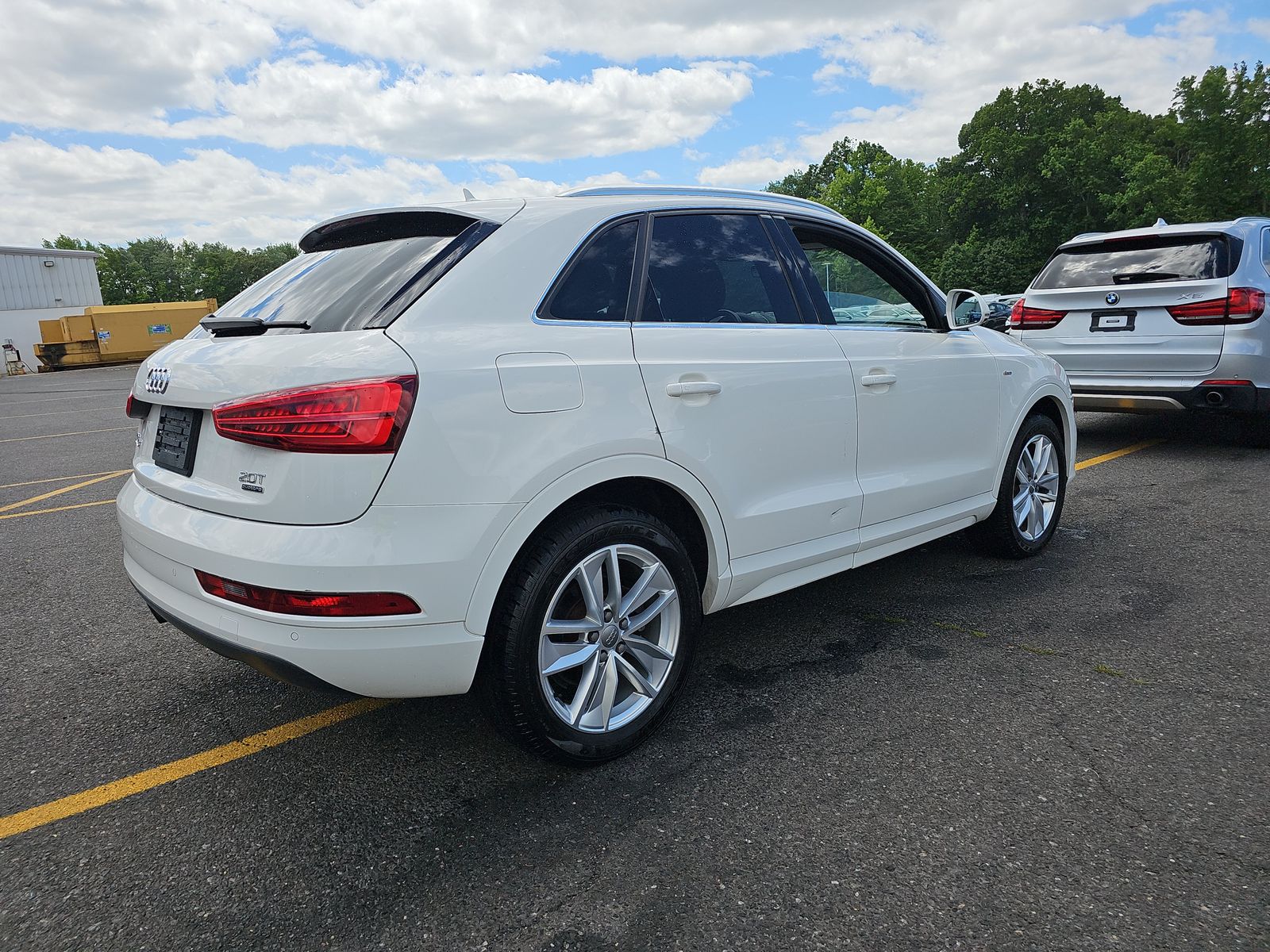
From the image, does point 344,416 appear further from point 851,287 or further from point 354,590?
point 851,287

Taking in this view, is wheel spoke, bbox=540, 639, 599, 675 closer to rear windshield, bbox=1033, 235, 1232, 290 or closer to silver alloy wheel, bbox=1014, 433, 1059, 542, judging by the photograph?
silver alloy wheel, bbox=1014, 433, 1059, 542

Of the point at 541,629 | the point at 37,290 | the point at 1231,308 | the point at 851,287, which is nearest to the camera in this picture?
the point at 541,629

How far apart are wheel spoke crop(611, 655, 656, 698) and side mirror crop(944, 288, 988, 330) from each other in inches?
90.0

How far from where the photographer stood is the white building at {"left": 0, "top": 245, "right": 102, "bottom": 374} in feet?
152

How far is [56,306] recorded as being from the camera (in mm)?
49938

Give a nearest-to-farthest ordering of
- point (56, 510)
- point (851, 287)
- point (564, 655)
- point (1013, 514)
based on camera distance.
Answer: point (564, 655)
point (851, 287)
point (1013, 514)
point (56, 510)

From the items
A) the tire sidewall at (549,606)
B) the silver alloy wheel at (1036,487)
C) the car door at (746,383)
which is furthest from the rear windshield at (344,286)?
the silver alloy wheel at (1036,487)

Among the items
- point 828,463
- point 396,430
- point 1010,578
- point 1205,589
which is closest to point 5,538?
point 396,430

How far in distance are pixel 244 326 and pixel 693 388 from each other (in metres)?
1.39

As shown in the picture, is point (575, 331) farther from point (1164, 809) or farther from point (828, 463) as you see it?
point (1164, 809)

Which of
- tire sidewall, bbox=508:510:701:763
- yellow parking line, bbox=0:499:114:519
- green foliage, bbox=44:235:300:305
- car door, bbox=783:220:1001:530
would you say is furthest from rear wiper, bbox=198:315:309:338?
green foliage, bbox=44:235:300:305

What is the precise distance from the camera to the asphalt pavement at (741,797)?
204cm

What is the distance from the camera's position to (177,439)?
103 inches

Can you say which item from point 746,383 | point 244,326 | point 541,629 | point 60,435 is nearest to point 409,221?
point 244,326
